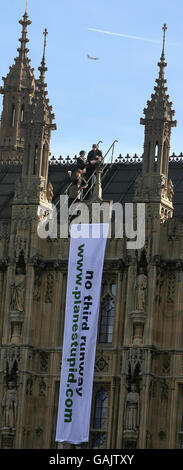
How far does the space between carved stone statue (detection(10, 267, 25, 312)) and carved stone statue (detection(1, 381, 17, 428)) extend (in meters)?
3.57

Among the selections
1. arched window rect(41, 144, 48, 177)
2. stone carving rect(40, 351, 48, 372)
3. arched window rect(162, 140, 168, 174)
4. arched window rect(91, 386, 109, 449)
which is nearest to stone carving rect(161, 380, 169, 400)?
arched window rect(91, 386, 109, 449)

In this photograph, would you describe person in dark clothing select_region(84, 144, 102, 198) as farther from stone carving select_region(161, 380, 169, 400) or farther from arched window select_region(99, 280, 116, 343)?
stone carving select_region(161, 380, 169, 400)

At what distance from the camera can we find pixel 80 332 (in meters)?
128

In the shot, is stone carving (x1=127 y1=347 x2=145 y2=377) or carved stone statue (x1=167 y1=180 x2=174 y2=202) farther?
carved stone statue (x1=167 y1=180 x2=174 y2=202)

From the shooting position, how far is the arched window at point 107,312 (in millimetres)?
129250

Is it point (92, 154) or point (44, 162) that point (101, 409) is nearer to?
point (44, 162)

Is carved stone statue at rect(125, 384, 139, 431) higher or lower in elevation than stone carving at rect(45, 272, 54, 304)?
lower

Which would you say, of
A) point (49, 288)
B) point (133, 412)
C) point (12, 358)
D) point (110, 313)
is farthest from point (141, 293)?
point (12, 358)

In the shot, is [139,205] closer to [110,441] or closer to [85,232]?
[85,232]

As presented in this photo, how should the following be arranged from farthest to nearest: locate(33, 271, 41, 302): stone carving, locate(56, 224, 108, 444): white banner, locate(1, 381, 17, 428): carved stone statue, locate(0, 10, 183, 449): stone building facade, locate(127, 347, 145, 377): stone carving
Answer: locate(33, 271, 41, 302): stone carving < locate(1, 381, 17, 428): carved stone statue < locate(56, 224, 108, 444): white banner < locate(0, 10, 183, 449): stone building facade < locate(127, 347, 145, 377): stone carving

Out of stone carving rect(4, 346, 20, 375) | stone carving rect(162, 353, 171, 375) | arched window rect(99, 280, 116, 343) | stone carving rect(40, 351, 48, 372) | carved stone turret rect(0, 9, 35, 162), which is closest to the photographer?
stone carving rect(162, 353, 171, 375)

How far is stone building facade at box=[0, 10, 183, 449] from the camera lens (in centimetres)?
12681

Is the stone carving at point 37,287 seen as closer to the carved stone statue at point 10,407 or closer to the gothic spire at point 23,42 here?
the carved stone statue at point 10,407
